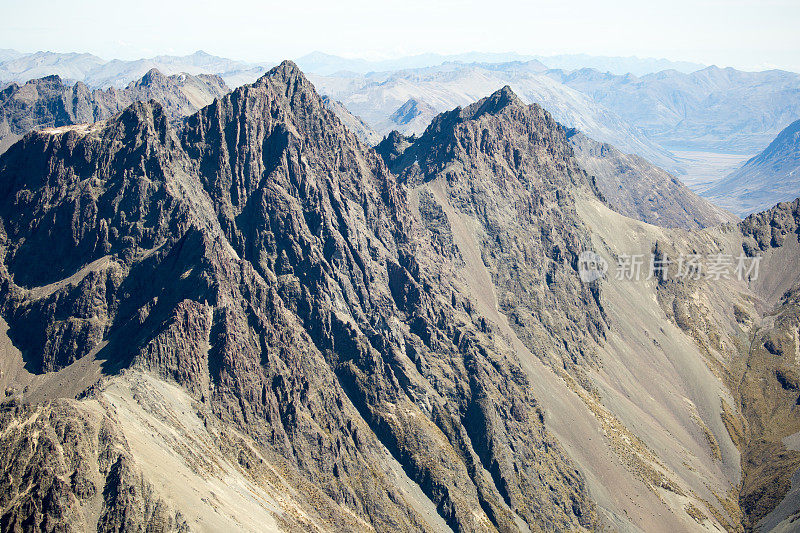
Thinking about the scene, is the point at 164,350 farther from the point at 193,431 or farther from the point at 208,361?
the point at 193,431

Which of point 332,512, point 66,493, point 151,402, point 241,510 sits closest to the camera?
point 66,493

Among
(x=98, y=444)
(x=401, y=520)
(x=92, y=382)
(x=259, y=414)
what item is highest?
(x=98, y=444)

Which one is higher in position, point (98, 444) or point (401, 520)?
point (98, 444)

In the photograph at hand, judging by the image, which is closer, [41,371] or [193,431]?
[193,431]

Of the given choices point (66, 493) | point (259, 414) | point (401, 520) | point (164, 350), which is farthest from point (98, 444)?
point (401, 520)

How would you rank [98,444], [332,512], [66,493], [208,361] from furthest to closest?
[208,361]
[332,512]
[98,444]
[66,493]

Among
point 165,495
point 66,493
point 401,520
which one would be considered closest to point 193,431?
point 165,495

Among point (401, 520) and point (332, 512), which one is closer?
Answer: point (332, 512)

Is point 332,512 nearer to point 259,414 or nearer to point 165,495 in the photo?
point 259,414

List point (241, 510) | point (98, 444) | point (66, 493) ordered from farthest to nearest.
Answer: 1. point (241, 510)
2. point (98, 444)
3. point (66, 493)
